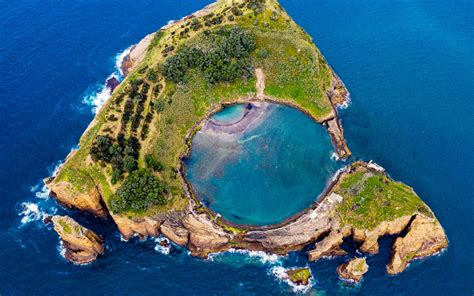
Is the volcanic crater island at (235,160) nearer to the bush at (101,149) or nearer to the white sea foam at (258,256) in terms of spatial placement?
the bush at (101,149)

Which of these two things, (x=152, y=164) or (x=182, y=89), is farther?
(x=182, y=89)

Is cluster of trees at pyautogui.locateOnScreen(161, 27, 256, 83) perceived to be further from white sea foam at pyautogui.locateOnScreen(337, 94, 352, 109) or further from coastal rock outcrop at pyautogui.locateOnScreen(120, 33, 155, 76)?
white sea foam at pyautogui.locateOnScreen(337, 94, 352, 109)

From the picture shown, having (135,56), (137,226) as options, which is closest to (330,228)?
(137,226)

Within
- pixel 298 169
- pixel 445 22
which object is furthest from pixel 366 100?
pixel 445 22

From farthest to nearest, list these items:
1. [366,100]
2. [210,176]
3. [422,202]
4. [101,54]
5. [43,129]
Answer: [101,54], [366,100], [43,129], [210,176], [422,202]

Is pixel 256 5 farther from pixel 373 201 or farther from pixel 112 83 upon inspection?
pixel 373 201

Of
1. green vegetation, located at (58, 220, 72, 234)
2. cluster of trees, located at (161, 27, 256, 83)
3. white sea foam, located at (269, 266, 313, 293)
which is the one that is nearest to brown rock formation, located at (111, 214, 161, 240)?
green vegetation, located at (58, 220, 72, 234)

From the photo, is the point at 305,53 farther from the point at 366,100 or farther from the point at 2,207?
the point at 2,207
